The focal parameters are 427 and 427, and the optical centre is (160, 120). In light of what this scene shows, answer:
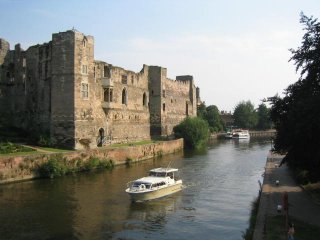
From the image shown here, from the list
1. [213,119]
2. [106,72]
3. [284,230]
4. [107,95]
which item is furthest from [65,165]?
[213,119]

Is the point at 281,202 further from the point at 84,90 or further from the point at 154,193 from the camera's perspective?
the point at 84,90

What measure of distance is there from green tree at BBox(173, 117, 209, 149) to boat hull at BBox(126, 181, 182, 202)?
39.5 metres

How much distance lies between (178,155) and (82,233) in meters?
39.2

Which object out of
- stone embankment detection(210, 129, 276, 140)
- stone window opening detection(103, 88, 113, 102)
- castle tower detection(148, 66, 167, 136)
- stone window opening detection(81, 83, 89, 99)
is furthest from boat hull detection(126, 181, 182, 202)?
stone embankment detection(210, 129, 276, 140)

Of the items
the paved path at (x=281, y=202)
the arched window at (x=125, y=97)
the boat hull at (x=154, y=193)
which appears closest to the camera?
the paved path at (x=281, y=202)

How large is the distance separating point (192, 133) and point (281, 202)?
48.6m

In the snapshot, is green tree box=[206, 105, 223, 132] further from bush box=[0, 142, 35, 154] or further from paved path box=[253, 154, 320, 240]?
paved path box=[253, 154, 320, 240]

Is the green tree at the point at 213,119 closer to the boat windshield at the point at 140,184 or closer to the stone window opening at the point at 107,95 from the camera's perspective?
the stone window opening at the point at 107,95

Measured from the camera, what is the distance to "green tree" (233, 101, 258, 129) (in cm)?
14962

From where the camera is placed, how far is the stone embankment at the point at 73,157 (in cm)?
3516

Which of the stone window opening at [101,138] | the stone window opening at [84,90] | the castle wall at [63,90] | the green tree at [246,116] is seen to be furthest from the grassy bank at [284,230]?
the green tree at [246,116]

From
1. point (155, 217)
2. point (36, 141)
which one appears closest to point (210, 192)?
point (155, 217)

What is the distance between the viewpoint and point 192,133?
72750 millimetres

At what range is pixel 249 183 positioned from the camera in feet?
121
